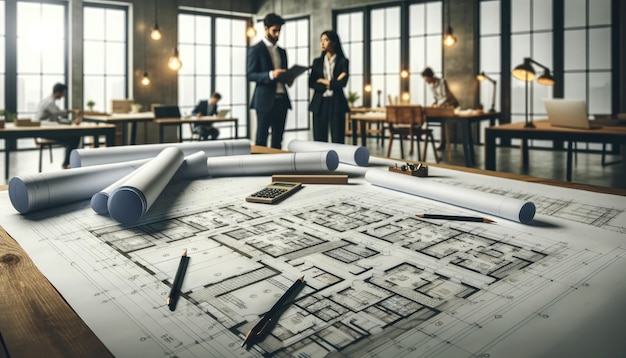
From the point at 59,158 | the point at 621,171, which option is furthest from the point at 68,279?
the point at 59,158

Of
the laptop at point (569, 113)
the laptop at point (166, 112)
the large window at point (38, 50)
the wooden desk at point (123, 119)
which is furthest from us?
the large window at point (38, 50)

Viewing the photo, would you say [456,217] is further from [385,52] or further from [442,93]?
[385,52]

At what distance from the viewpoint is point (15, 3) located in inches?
351

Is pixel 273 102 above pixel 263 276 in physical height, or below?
above

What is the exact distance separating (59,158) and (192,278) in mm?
8103

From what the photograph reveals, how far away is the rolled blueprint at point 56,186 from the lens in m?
1.11

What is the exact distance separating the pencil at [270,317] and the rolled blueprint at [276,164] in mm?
818

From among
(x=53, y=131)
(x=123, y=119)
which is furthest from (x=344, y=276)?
(x=123, y=119)

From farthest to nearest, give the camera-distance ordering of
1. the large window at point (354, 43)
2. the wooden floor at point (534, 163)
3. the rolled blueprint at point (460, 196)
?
the large window at point (354, 43)
the wooden floor at point (534, 163)
the rolled blueprint at point (460, 196)

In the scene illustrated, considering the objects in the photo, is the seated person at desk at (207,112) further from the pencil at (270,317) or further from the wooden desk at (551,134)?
the pencil at (270,317)

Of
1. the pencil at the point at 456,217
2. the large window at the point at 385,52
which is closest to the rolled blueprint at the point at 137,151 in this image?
the pencil at the point at 456,217

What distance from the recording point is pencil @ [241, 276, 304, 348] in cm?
59

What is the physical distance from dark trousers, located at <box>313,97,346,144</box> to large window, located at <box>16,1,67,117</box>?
23.0ft

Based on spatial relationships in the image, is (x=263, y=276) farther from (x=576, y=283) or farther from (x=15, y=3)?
(x=15, y=3)
